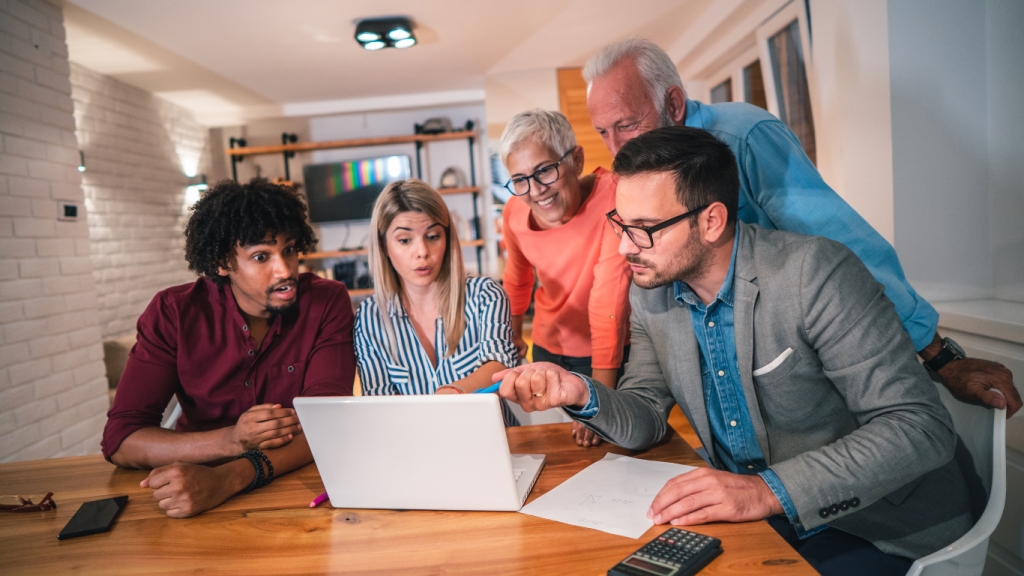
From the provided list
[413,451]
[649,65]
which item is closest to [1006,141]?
[649,65]

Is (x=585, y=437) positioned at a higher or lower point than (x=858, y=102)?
lower

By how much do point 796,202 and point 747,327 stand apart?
48 cm

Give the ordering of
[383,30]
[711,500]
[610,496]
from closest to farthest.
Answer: [711,500]
[610,496]
[383,30]

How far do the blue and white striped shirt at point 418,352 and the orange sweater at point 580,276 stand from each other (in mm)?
309

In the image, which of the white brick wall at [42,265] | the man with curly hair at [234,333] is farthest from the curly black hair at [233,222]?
the white brick wall at [42,265]

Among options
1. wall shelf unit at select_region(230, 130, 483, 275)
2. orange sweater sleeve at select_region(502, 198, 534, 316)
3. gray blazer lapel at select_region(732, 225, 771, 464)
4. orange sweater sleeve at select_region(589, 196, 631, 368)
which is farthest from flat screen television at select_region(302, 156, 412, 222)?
gray blazer lapel at select_region(732, 225, 771, 464)

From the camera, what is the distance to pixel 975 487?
1.12 meters

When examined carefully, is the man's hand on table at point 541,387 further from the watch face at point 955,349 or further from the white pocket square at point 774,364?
the watch face at point 955,349

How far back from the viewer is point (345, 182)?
6348 millimetres

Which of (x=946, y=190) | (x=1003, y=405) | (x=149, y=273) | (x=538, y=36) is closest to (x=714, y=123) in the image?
(x=1003, y=405)

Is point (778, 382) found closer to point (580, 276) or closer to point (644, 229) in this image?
point (644, 229)

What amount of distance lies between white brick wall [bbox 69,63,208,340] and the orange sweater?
371 centimetres

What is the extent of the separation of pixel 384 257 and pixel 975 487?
5.03 feet

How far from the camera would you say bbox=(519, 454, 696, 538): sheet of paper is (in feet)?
3.03
